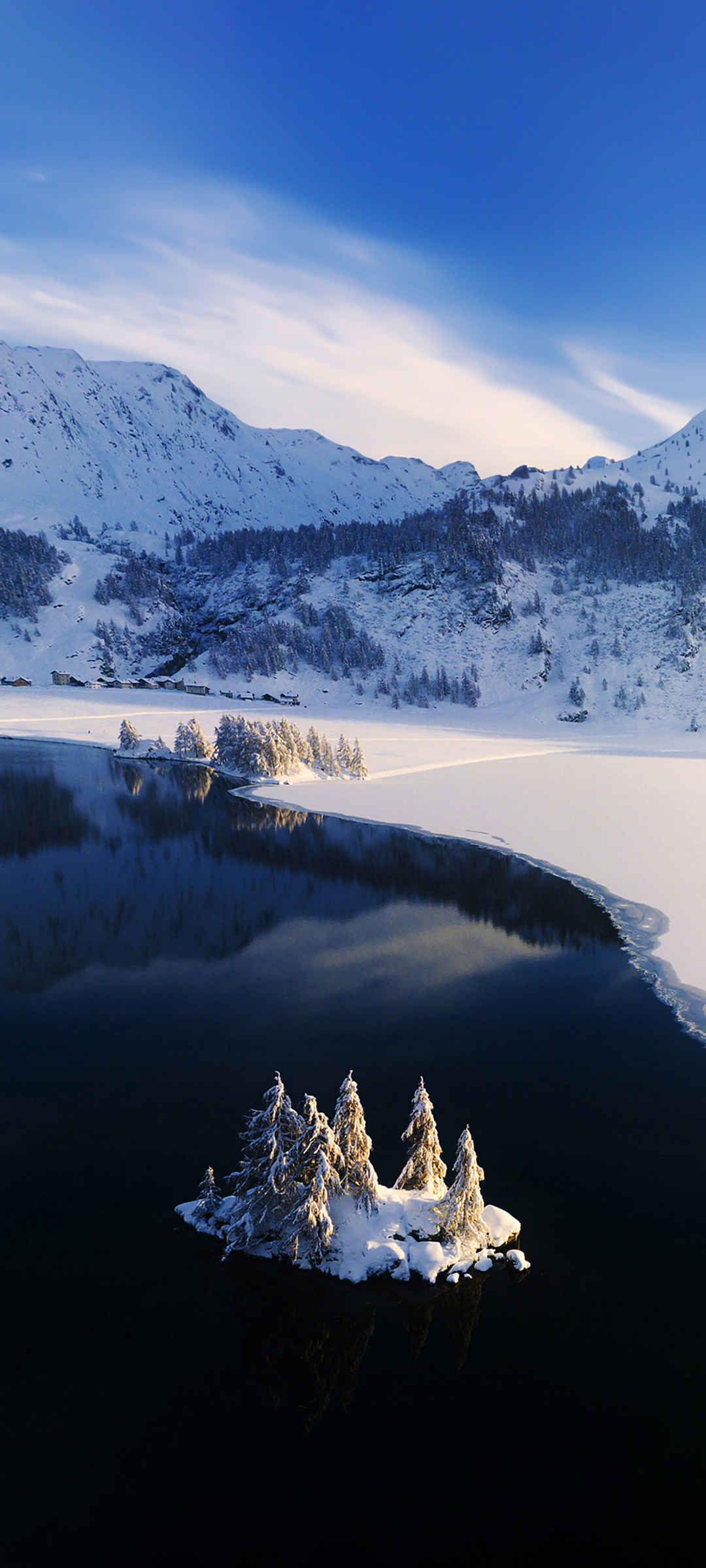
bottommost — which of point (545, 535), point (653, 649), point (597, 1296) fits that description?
point (597, 1296)

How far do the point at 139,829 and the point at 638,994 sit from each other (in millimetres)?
34119

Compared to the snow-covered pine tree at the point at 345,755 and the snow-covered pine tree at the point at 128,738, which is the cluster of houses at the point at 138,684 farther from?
the snow-covered pine tree at the point at 345,755

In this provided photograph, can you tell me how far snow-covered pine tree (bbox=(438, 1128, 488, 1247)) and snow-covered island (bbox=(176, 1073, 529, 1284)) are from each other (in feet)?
0.06

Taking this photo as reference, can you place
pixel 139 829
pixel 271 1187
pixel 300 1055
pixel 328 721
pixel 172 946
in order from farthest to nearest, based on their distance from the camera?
pixel 328 721, pixel 139 829, pixel 172 946, pixel 300 1055, pixel 271 1187

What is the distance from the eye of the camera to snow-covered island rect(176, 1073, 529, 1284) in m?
13.0

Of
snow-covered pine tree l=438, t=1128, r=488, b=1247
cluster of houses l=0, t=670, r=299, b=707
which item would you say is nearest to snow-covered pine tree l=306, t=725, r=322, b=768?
snow-covered pine tree l=438, t=1128, r=488, b=1247

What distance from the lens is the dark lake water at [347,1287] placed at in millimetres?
9336

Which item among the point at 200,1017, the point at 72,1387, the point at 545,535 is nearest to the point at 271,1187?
the point at 72,1387

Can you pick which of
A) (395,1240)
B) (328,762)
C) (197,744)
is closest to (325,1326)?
(395,1240)

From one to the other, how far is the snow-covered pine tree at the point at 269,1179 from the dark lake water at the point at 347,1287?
60cm

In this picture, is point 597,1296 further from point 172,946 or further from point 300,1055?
point 172,946

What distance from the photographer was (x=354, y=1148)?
43.8 ft

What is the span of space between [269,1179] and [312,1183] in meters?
0.93

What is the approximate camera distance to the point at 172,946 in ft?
90.3
